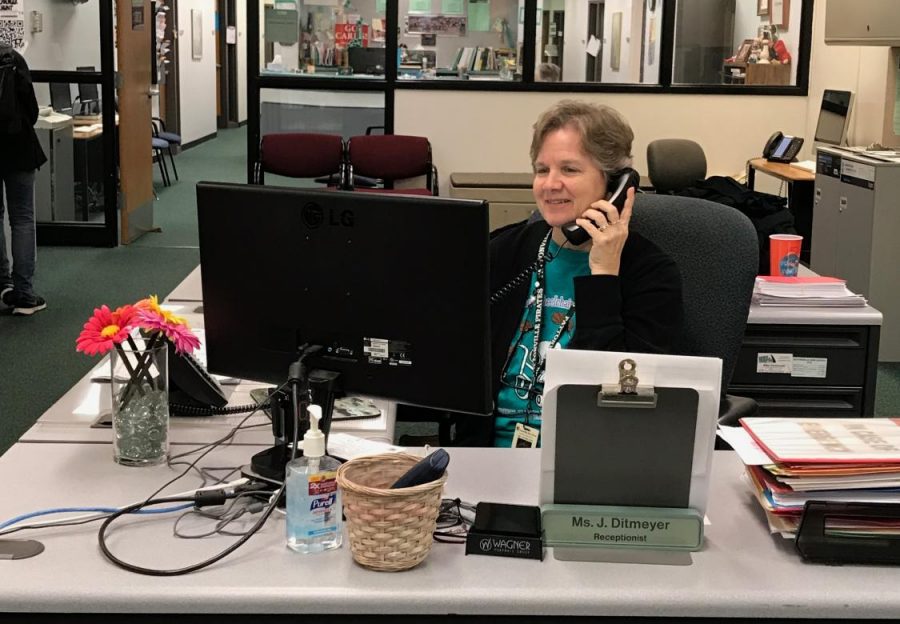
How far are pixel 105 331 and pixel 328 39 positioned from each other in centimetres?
532

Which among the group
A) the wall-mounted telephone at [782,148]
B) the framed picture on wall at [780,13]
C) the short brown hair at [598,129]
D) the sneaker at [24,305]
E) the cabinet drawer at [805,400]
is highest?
the framed picture on wall at [780,13]

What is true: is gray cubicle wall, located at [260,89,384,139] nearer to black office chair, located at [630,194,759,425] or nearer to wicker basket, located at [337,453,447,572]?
black office chair, located at [630,194,759,425]

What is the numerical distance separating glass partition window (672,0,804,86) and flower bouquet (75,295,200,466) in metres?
5.64

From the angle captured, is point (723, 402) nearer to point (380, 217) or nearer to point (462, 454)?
point (462, 454)

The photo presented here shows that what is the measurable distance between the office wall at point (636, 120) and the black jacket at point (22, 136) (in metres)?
2.24

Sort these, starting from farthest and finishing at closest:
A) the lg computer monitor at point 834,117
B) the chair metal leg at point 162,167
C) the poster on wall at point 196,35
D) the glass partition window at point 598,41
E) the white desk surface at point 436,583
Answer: the poster on wall at point 196,35
the chair metal leg at point 162,167
the glass partition window at point 598,41
the lg computer monitor at point 834,117
the white desk surface at point 436,583

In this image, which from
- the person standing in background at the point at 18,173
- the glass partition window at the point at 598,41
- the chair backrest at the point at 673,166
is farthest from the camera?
the glass partition window at the point at 598,41

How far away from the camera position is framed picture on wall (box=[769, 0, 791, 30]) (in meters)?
7.03

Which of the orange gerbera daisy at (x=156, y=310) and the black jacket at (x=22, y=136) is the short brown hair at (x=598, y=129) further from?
the black jacket at (x=22, y=136)

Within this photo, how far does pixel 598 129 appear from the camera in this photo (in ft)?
7.76

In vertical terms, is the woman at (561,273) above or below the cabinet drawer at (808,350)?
above

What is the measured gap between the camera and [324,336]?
1.85 m

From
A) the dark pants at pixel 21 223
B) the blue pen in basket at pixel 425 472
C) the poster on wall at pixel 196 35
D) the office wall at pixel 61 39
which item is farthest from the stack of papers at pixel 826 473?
the poster on wall at pixel 196 35

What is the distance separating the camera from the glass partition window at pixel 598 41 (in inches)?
275
